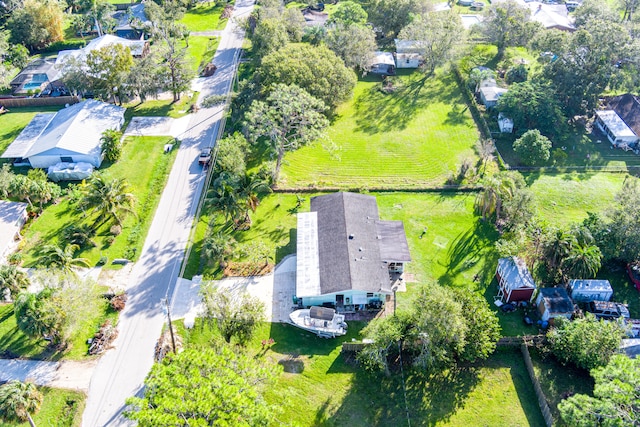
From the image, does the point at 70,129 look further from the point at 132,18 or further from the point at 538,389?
the point at 538,389

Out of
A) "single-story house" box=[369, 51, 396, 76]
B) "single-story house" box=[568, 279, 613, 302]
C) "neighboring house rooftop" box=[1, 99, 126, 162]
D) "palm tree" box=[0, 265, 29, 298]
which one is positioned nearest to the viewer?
"palm tree" box=[0, 265, 29, 298]

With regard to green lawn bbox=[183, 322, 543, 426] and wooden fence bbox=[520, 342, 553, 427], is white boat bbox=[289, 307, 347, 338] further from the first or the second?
wooden fence bbox=[520, 342, 553, 427]

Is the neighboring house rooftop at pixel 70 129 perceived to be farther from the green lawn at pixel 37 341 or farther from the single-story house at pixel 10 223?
the green lawn at pixel 37 341

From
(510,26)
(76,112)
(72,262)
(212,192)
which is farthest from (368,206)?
(510,26)

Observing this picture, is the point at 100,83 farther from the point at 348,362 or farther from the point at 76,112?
the point at 348,362

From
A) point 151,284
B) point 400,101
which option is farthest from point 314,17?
point 151,284

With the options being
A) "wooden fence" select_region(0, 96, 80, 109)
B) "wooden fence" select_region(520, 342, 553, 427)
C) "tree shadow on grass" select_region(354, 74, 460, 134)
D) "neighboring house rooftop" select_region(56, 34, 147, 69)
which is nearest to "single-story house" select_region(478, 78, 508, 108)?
"tree shadow on grass" select_region(354, 74, 460, 134)

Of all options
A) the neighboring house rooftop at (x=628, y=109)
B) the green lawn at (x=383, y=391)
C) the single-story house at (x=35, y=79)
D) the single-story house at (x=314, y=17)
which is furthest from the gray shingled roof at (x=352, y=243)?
the single-story house at (x=314, y=17)
